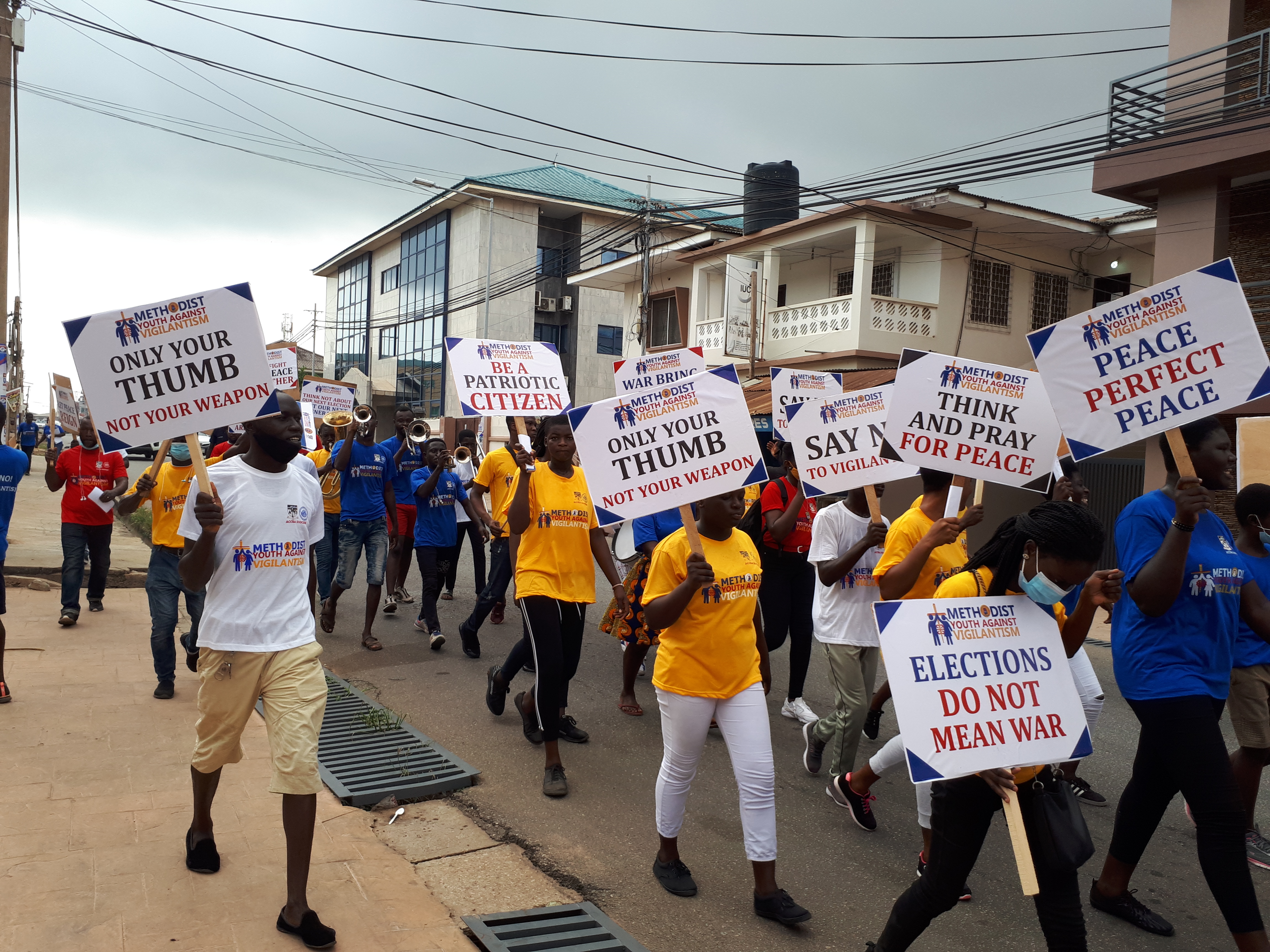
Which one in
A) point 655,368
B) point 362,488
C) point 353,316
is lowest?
point 362,488

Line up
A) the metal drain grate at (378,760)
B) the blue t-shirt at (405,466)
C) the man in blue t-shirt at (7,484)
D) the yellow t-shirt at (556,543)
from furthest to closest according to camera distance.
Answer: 1. the blue t-shirt at (405,466)
2. the man in blue t-shirt at (7,484)
3. the yellow t-shirt at (556,543)
4. the metal drain grate at (378,760)

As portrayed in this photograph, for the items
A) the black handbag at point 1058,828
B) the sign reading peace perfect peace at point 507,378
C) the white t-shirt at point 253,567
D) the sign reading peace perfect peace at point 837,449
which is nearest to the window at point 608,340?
the sign reading peace perfect peace at point 507,378

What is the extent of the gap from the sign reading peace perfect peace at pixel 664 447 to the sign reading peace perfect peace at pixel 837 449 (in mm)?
1095

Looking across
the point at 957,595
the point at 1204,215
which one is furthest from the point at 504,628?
the point at 1204,215

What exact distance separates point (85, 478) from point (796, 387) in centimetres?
658

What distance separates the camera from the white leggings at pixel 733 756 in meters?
3.75

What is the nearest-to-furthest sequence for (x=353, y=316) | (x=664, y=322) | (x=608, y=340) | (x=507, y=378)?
(x=507, y=378) → (x=664, y=322) → (x=608, y=340) → (x=353, y=316)

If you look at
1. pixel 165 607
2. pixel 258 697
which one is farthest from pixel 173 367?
pixel 165 607

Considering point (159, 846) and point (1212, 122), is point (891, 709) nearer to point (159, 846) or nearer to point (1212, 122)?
point (159, 846)

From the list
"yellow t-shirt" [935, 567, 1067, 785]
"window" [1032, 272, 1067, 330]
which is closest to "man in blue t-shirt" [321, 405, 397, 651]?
"yellow t-shirt" [935, 567, 1067, 785]

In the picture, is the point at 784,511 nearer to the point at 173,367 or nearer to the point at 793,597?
the point at 793,597

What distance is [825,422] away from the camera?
5340 mm

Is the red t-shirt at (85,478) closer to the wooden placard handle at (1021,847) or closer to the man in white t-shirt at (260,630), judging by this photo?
the man in white t-shirt at (260,630)

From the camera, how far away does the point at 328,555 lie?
9.50 meters
